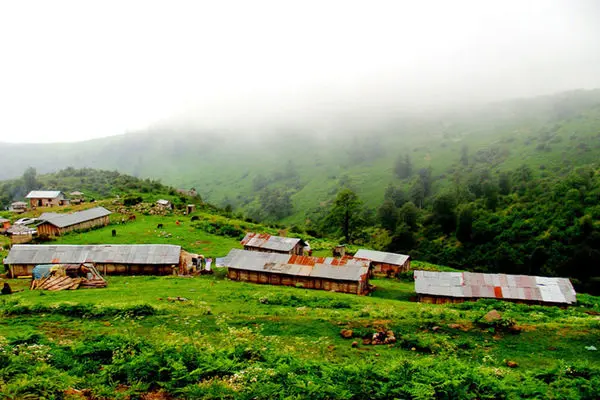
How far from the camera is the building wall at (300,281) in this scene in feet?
146

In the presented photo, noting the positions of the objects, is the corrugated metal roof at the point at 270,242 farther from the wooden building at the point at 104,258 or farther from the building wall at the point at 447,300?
the building wall at the point at 447,300

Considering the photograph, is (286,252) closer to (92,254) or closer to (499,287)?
(92,254)

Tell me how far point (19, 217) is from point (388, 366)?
313 feet

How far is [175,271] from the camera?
49219mm

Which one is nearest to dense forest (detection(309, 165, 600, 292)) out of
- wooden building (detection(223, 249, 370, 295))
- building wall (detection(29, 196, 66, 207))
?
wooden building (detection(223, 249, 370, 295))

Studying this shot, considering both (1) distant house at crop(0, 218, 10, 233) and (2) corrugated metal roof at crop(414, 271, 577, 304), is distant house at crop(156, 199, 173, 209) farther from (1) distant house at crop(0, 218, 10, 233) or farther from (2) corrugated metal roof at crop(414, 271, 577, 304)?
(2) corrugated metal roof at crop(414, 271, 577, 304)

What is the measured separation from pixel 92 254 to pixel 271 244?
88.4ft

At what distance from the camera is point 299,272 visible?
153ft

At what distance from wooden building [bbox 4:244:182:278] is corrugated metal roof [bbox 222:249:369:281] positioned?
316 inches

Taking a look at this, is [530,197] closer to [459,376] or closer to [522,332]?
[522,332]

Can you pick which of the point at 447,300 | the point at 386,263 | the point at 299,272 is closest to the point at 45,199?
the point at 299,272

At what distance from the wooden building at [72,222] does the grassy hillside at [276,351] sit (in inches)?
1498

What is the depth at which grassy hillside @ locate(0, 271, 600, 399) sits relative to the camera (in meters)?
13.7

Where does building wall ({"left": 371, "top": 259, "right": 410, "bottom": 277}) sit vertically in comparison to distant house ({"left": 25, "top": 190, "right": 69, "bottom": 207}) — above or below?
below
